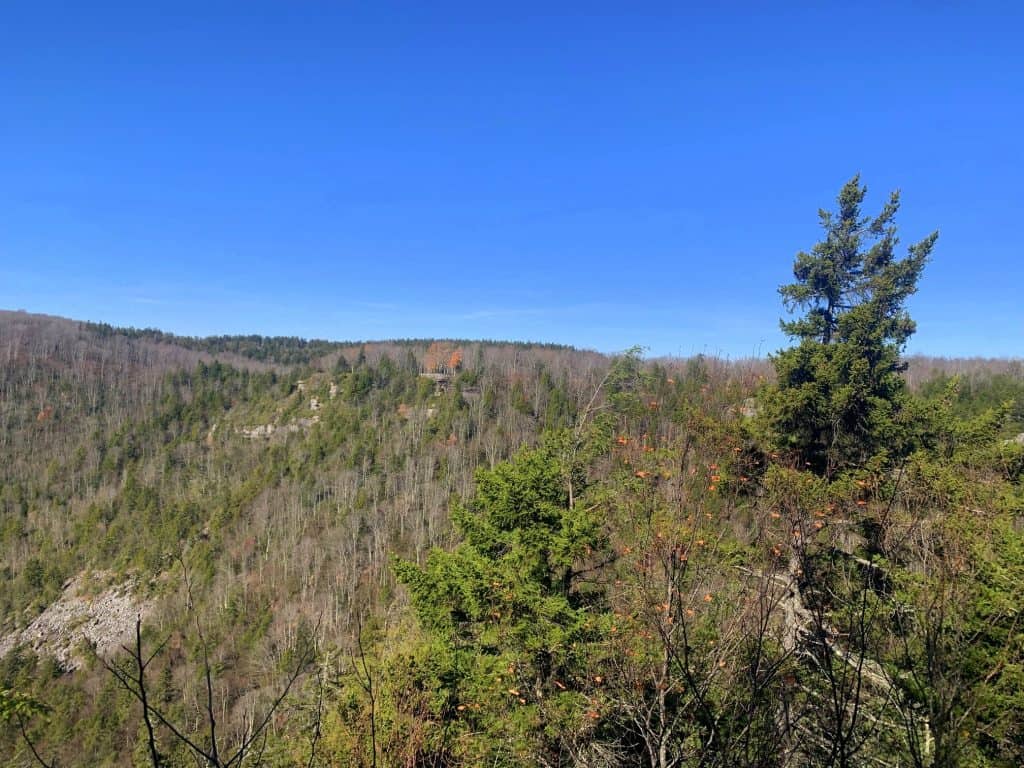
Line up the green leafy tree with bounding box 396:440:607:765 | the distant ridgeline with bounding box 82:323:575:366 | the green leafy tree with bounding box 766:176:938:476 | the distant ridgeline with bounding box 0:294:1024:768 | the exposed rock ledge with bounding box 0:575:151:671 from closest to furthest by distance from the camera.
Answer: the distant ridgeline with bounding box 0:294:1024:768
the green leafy tree with bounding box 396:440:607:765
the green leafy tree with bounding box 766:176:938:476
the exposed rock ledge with bounding box 0:575:151:671
the distant ridgeline with bounding box 82:323:575:366

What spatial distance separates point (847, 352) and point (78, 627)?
179 ft

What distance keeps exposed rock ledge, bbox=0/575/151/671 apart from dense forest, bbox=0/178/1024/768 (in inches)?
15.2

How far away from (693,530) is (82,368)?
136 metres

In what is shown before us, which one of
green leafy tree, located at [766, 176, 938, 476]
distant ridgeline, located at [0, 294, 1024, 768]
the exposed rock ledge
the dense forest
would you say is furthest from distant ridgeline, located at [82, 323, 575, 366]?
green leafy tree, located at [766, 176, 938, 476]

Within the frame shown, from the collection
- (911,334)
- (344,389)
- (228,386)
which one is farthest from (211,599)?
(228,386)

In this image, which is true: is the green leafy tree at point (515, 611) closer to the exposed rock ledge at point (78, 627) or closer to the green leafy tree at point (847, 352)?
the green leafy tree at point (847, 352)

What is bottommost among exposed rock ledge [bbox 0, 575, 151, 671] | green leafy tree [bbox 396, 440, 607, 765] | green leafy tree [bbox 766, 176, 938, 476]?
exposed rock ledge [bbox 0, 575, 151, 671]

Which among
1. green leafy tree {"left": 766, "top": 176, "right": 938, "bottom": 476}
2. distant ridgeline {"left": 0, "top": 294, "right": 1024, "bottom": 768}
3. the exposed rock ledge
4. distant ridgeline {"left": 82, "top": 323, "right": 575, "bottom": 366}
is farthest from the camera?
distant ridgeline {"left": 82, "top": 323, "right": 575, "bottom": 366}

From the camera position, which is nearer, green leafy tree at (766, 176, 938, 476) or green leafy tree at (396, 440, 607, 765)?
green leafy tree at (396, 440, 607, 765)

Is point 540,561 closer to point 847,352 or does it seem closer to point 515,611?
point 515,611

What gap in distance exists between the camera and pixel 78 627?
40562 millimetres

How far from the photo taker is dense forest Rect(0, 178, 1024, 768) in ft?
12.6

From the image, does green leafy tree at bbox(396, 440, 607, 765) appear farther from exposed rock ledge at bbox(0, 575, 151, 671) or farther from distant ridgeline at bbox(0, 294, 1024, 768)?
exposed rock ledge at bbox(0, 575, 151, 671)

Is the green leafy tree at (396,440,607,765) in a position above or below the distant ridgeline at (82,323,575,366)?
below
